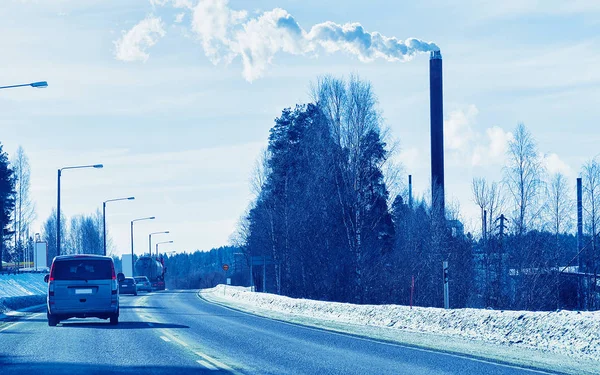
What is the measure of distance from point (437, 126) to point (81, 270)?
90.9 feet

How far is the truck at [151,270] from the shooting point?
84688mm

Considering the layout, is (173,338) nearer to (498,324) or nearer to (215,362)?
(215,362)

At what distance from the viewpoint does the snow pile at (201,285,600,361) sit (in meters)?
15.0

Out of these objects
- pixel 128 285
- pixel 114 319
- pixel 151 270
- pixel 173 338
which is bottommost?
pixel 151 270

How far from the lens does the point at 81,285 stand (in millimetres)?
23328

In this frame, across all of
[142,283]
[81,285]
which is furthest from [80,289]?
[142,283]

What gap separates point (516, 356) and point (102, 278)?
→ 43.7 ft

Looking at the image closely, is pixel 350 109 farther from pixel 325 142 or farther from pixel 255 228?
pixel 255 228

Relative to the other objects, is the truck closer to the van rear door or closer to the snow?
A: the snow

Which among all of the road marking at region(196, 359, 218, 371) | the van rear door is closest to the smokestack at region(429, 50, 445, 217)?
the van rear door

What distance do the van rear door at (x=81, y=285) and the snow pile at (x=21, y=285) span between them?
25.2 m

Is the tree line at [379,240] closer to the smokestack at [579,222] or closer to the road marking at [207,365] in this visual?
the smokestack at [579,222]

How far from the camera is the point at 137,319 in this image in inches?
1061

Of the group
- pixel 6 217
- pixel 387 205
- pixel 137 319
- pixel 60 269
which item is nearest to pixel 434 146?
pixel 387 205
